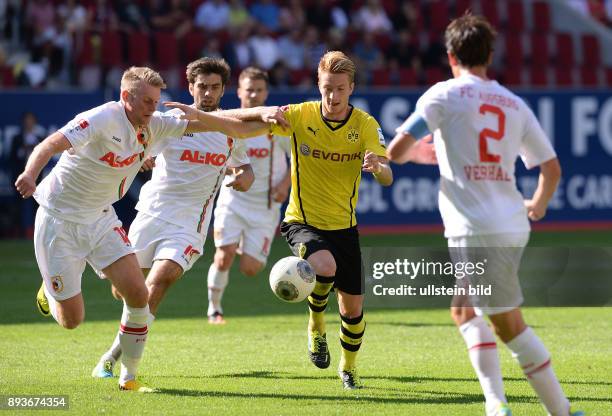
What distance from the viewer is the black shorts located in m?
8.69

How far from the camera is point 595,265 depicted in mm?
17500

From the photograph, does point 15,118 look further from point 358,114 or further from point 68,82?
point 358,114

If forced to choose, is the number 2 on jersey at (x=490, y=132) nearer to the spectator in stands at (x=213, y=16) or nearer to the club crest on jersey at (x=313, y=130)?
the club crest on jersey at (x=313, y=130)

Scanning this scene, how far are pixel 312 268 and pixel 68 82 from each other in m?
13.6

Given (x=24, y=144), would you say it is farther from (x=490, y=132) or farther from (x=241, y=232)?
(x=490, y=132)

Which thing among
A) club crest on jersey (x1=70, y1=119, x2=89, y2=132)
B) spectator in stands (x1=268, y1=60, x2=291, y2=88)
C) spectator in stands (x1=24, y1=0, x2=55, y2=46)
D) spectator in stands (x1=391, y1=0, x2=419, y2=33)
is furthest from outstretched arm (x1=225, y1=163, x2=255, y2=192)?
spectator in stands (x1=391, y1=0, x2=419, y2=33)

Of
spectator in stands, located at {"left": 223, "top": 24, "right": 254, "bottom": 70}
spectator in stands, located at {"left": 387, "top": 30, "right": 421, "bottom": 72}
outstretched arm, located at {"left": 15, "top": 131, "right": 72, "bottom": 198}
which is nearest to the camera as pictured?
outstretched arm, located at {"left": 15, "top": 131, "right": 72, "bottom": 198}

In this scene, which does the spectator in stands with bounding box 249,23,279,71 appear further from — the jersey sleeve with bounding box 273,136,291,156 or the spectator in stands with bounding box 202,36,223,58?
the jersey sleeve with bounding box 273,136,291,156

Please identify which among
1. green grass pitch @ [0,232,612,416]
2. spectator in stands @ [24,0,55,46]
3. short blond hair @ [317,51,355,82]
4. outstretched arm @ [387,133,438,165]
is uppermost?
spectator in stands @ [24,0,55,46]

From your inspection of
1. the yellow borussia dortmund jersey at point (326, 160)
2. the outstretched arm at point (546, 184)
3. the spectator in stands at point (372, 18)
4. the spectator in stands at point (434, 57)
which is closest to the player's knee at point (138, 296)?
the yellow borussia dortmund jersey at point (326, 160)

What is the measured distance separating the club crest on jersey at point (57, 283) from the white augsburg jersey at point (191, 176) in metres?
1.34

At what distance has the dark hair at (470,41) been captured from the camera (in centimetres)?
660

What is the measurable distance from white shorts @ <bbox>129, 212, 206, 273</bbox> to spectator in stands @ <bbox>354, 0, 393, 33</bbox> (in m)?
16.1

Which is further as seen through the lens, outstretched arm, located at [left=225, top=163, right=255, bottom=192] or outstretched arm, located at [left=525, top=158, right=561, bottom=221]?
outstretched arm, located at [left=225, top=163, right=255, bottom=192]
